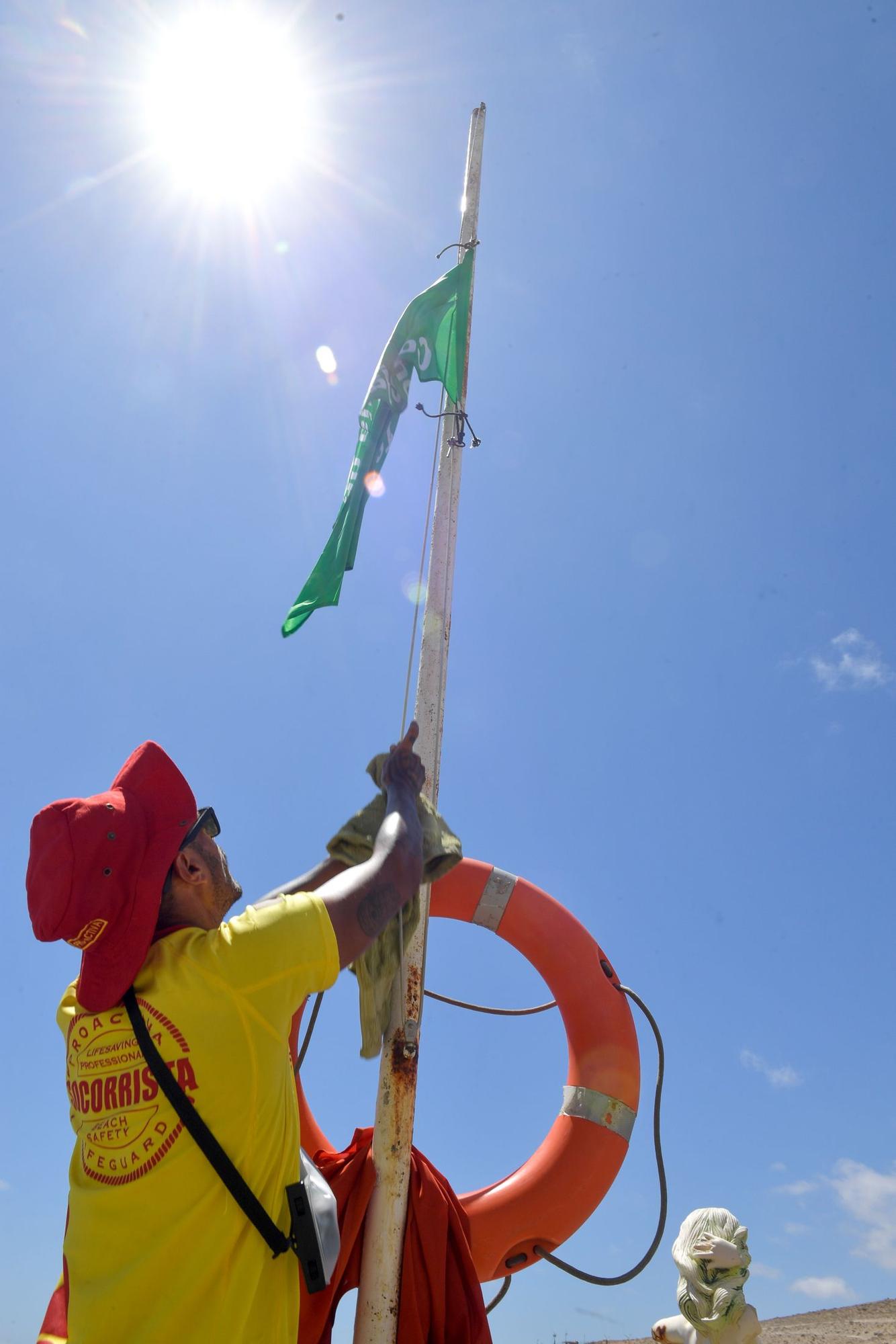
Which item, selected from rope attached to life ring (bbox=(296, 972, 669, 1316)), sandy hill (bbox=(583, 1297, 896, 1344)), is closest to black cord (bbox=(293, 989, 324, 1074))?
rope attached to life ring (bbox=(296, 972, 669, 1316))

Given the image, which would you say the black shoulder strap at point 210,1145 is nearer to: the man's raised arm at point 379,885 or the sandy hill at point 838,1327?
the man's raised arm at point 379,885

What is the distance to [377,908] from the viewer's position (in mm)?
1598

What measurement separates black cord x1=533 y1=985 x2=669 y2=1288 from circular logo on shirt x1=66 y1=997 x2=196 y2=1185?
2.36m

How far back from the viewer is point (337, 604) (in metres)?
3.35

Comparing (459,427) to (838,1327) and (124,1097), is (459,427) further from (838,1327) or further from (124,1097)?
(838,1327)

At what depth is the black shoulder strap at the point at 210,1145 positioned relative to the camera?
135 cm

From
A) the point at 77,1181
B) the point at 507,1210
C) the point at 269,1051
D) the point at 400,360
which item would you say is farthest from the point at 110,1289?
the point at 400,360

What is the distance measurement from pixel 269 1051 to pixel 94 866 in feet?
1.30

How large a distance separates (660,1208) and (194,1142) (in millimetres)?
2765

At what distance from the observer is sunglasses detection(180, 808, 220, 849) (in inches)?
65.9

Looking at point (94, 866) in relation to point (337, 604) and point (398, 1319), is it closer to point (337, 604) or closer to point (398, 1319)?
point (398, 1319)

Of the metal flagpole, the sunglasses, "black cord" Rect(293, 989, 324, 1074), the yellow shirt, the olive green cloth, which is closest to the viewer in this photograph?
the yellow shirt

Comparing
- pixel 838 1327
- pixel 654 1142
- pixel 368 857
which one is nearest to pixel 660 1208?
pixel 654 1142

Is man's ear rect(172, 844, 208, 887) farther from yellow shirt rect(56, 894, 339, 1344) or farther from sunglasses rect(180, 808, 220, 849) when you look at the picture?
yellow shirt rect(56, 894, 339, 1344)
